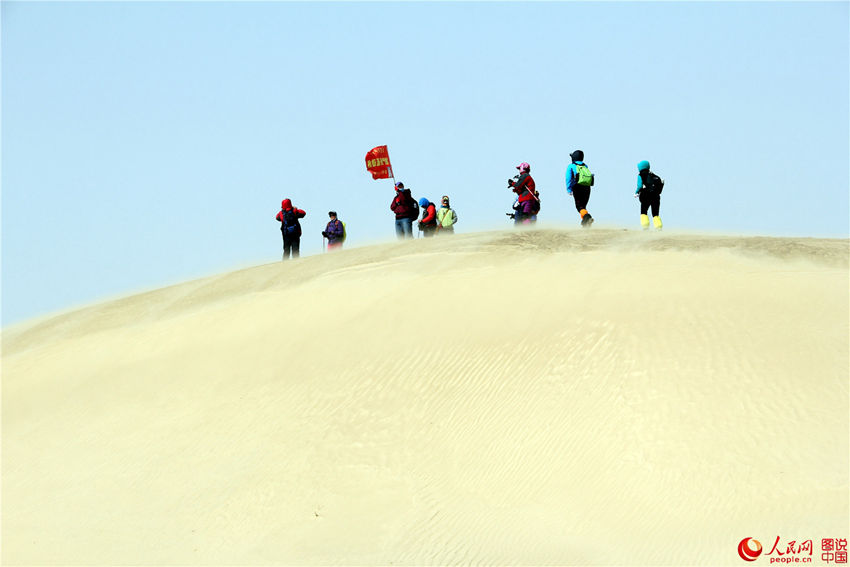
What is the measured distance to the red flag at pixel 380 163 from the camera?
2606 centimetres

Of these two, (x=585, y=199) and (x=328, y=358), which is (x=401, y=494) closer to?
(x=328, y=358)

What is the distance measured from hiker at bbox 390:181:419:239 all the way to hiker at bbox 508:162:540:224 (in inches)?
98.8

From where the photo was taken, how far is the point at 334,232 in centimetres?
2552

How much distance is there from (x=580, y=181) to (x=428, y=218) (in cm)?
411

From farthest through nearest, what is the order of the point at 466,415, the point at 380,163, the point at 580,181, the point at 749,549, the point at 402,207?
the point at 380,163 → the point at 402,207 → the point at 580,181 → the point at 466,415 → the point at 749,549

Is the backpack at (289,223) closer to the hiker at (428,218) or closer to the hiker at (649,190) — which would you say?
the hiker at (428,218)

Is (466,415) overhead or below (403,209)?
below

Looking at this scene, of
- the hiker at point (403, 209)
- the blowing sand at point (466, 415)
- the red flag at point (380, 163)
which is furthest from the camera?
the red flag at point (380, 163)

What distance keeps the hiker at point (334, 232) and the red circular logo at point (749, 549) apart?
14.0m

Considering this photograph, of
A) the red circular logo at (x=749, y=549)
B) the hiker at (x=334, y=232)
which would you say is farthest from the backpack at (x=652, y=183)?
the red circular logo at (x=749, y=549)

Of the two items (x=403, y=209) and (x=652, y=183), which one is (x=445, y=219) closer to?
(x=403, y=209)

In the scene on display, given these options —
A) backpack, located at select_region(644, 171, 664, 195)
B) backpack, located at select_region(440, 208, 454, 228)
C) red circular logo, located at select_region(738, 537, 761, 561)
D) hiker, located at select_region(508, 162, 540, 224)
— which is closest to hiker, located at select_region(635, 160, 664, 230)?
backpack, located at select_region(644, 171, 664, 195)

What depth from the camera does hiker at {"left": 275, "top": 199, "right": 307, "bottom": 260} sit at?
25.0m

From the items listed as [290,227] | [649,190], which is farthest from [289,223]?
[649,190]
